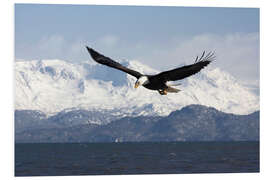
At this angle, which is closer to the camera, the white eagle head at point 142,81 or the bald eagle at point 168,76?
the bald eagle at point 168,76

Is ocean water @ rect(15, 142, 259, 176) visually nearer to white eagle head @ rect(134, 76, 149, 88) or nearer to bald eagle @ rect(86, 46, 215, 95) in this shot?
bald eagle @ rect(86, 46, 215, 95)

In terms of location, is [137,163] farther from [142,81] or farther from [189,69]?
[189,69]

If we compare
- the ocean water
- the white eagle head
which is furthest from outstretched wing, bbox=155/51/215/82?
the ocean water

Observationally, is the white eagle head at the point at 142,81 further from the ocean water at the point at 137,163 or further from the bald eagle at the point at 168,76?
the ocean water at the point at 137,163

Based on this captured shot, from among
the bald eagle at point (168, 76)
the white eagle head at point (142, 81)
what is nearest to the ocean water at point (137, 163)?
the bald eagle at point (168, 76)

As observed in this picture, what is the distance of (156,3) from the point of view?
1994cm

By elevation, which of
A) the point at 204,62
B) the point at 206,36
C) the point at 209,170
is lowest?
the point at 209,170

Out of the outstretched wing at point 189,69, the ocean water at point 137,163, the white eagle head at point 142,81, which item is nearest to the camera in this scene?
the outstretched wing at point 189,69

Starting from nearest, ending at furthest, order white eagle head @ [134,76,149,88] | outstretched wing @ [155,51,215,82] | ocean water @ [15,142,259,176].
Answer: outstretched wing @ [155,51,215,82], white eagle head @ [134,76,149,88], ocean water @ [15,142,259,176]
